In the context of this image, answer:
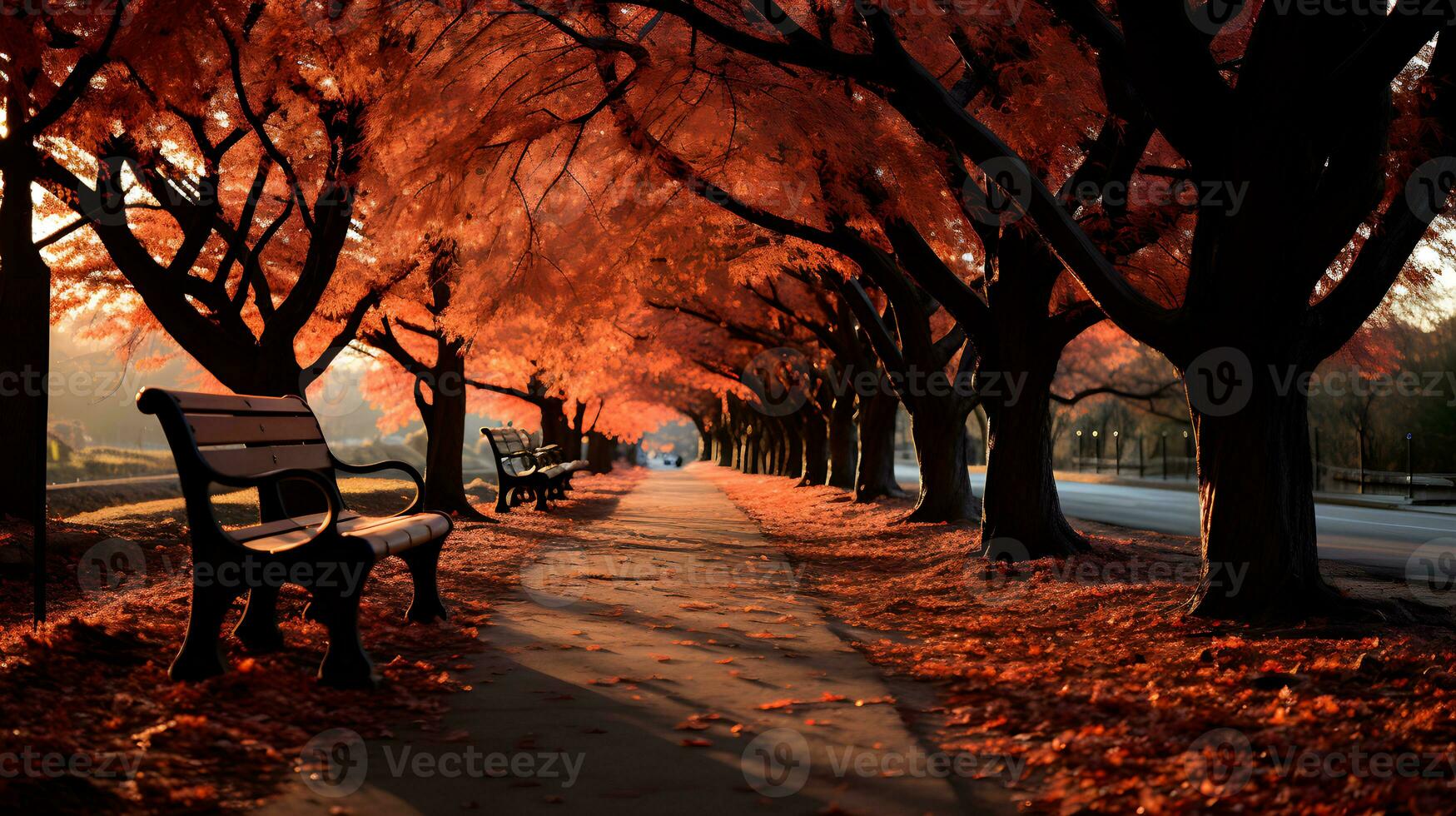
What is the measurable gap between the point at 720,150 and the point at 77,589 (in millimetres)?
6913

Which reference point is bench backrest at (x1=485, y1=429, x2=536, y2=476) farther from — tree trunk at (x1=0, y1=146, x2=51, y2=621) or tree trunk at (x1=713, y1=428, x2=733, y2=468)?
tree trunk at (x1=713, y1=428, x2=733, y2=468)

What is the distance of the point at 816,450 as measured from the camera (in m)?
28.1

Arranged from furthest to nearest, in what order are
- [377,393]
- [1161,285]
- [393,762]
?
1. [377,393]
2. [1161,285]
3. [393,762]

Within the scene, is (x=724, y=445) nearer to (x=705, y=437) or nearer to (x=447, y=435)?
(x=705, y=437)

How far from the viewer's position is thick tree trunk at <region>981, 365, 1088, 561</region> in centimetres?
1002

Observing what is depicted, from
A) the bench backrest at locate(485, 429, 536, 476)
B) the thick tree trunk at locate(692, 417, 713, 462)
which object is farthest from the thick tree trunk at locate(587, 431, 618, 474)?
the bench backrest at locate(485, 429, 536, 476)

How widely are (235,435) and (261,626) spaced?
99 cm

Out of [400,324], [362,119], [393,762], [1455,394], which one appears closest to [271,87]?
[362,119]

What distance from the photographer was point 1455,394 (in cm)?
3203

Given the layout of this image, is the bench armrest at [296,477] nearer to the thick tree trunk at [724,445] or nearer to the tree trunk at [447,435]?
the tree trunk at [447,435]

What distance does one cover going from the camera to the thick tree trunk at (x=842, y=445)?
24422mm

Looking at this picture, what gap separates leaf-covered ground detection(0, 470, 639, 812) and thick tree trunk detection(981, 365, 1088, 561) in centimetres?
532

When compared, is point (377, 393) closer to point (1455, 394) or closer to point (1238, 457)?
point (1238, 457)

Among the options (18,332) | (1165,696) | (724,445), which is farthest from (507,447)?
(724,445)
